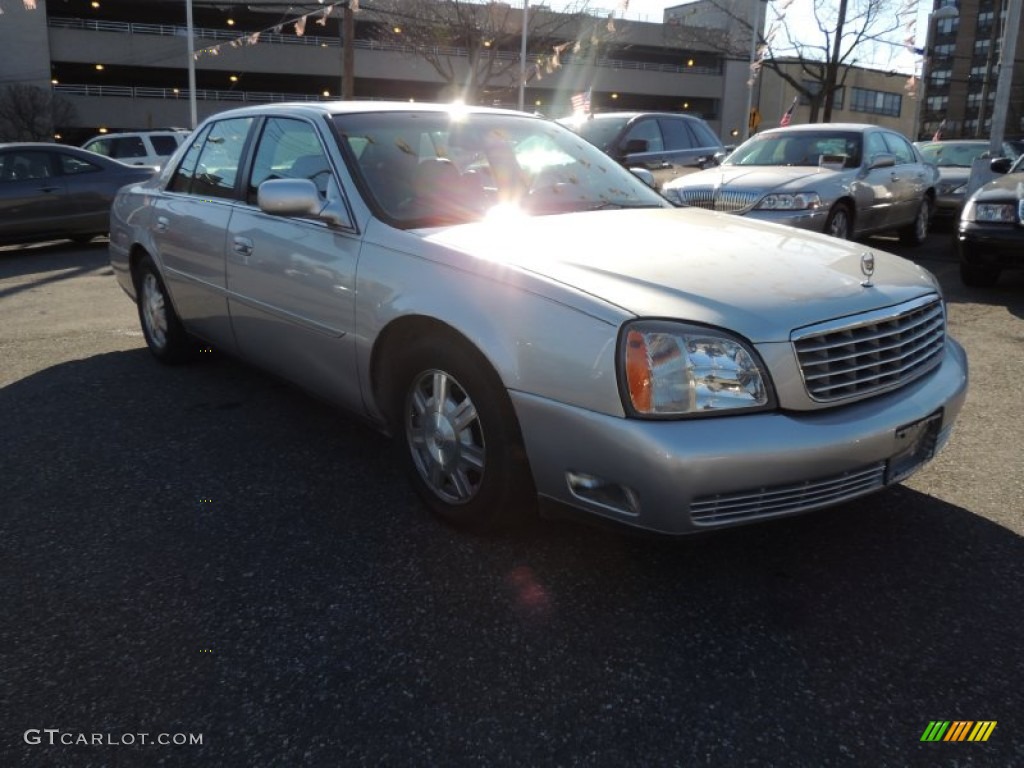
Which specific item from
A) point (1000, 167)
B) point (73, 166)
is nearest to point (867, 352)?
point (1000, 167)

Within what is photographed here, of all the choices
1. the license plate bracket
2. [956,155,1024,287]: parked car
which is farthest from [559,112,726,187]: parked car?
the license plate bracket

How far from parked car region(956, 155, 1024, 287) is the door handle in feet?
20.7

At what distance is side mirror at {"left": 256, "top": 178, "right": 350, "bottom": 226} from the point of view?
327 cm

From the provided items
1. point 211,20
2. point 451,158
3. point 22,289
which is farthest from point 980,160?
point 211,20

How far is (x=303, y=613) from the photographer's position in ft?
8.43

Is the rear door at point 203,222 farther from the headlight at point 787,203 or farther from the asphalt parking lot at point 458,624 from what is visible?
the headlight at point 787,203

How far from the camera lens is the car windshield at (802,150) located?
9203 mm

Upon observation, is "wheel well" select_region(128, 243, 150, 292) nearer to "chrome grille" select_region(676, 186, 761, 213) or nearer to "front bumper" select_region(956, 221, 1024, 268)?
"chrome grille" select_region(676, 186, 761, 213)

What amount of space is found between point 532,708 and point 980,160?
11566mm

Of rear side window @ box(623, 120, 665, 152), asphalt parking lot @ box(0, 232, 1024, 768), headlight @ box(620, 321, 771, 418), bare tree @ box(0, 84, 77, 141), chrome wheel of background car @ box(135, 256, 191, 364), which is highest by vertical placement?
bare tree @ box(0, 84, 77, 141)

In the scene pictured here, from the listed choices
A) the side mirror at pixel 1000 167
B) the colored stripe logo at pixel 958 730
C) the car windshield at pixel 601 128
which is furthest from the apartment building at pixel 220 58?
the colored stripe logo at pixel 958 730

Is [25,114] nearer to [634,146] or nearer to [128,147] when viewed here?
[128,147]

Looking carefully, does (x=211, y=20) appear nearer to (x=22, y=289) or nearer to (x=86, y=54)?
(x=86, y=54)

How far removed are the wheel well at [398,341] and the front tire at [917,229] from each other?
30.4ft
